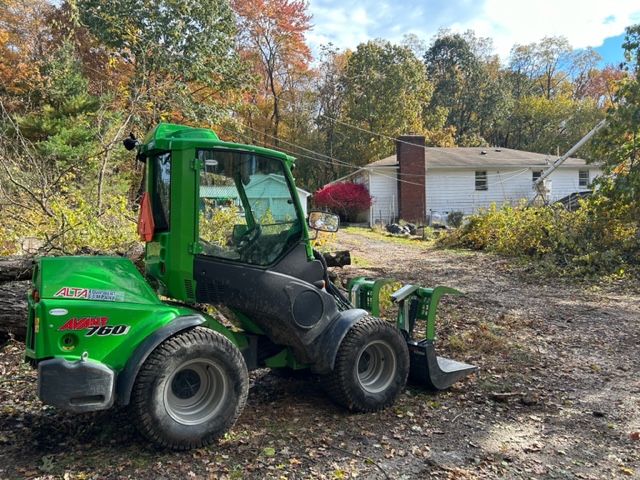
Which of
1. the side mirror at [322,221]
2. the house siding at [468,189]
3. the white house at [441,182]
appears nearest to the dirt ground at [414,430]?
the side mirror at [322,221]

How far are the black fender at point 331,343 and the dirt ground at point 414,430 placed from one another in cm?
46

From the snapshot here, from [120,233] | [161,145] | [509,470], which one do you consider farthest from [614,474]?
[120,233]

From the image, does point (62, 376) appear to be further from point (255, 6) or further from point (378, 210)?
point (255, 6)

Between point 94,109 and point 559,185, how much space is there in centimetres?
2656

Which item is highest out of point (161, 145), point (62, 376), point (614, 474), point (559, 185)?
point (559, 185)

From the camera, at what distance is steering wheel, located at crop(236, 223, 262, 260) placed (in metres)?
3.88

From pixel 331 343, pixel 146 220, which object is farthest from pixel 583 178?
pixel 146 220

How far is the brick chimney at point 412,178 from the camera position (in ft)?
95.5

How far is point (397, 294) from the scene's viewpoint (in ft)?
15.2

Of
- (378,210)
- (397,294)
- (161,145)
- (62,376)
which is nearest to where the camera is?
(62,376)

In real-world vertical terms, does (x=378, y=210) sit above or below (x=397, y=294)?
above

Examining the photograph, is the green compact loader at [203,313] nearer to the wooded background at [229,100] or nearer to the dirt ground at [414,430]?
the dirt ground at [414,430]

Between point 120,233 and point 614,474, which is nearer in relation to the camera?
point 614,474

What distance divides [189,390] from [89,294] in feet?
3.18
